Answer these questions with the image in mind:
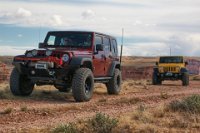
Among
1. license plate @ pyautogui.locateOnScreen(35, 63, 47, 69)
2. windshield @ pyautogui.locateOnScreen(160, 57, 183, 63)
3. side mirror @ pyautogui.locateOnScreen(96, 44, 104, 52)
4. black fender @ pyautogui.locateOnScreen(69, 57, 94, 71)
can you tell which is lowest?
windshield @ pyautogui.locateOnScreen(160, 57, 183, 63)

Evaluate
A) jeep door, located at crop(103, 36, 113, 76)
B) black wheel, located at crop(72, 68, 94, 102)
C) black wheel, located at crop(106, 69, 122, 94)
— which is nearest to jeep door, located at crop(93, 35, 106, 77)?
jeep door, located at crop(103, 36, 113, 76)

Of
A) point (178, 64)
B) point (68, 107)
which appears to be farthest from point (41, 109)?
point (178, 64)

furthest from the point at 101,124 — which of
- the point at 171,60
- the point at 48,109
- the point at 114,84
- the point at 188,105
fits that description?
the point at 171,60

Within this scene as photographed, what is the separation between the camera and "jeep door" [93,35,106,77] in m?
15.4

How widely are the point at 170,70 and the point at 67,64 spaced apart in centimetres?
1378

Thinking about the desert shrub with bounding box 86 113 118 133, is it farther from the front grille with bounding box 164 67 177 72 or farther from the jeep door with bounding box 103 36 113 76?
the front grille with bounding box 164 67 177 72

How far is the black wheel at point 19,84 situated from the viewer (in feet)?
48.7

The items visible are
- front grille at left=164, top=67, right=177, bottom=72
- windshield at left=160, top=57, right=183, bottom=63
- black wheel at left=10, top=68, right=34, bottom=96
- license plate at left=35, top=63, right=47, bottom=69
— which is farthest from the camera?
windshield at left=160, top=57, right=183, bottom=63

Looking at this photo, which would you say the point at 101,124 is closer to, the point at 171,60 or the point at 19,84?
the point at 19,84

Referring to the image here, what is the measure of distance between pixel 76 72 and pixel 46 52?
105 centimetres

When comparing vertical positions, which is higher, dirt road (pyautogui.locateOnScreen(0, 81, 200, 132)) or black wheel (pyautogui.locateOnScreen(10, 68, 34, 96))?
black wheel (pyautogui.locateOnScreen(10, 68, 34, 96))

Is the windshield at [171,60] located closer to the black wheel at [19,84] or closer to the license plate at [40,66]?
the black wheel at [19,84]

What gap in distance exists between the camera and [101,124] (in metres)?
8.88

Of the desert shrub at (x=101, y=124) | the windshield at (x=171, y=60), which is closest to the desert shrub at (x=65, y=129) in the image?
the desert shrub at (x=101, y=124)
